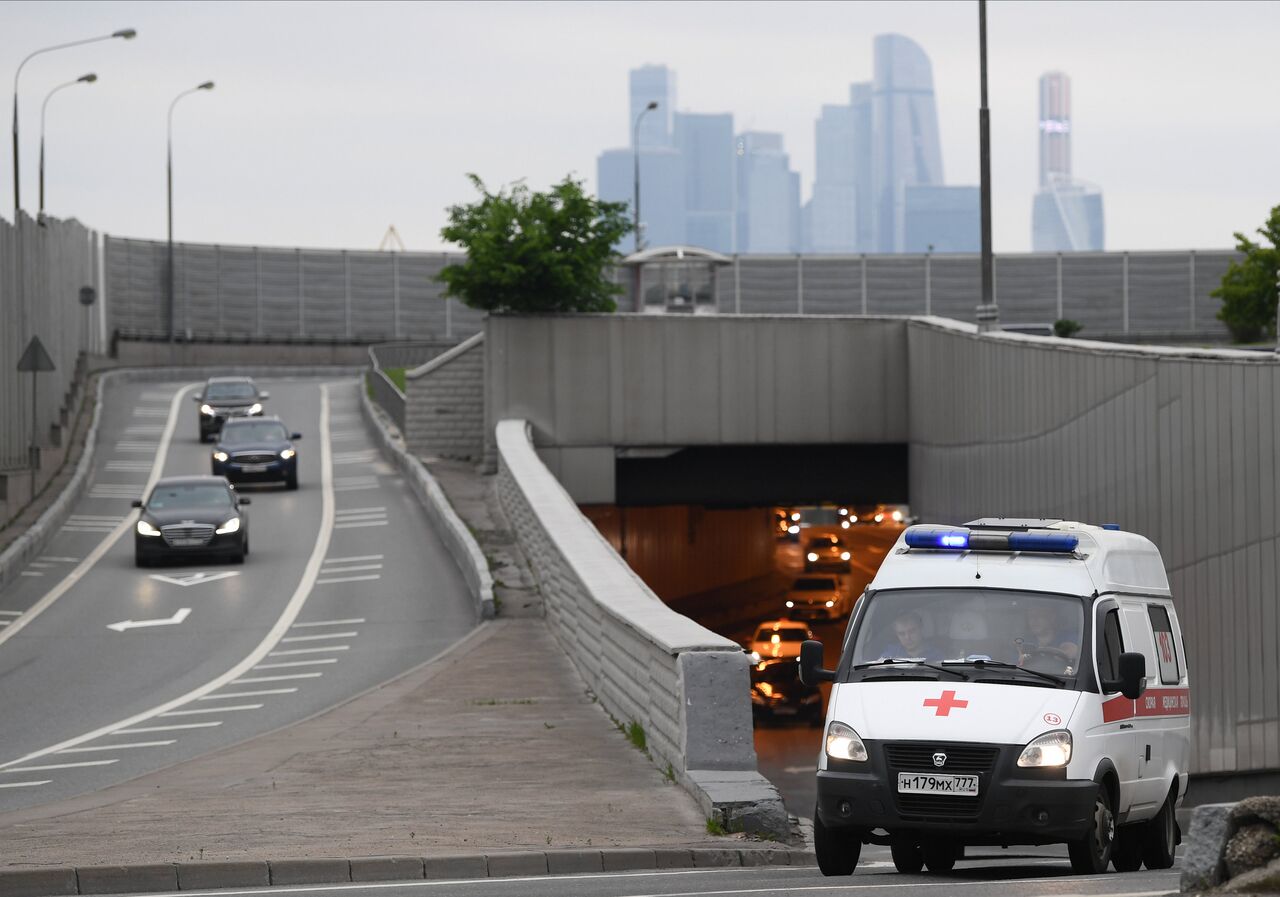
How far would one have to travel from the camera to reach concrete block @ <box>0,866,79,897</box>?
10.3 metres

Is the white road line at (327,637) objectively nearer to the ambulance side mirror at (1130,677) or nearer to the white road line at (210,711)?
the white road line at (210,711)

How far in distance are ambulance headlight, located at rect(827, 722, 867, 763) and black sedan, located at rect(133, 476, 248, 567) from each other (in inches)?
881

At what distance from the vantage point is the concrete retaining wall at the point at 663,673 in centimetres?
1298

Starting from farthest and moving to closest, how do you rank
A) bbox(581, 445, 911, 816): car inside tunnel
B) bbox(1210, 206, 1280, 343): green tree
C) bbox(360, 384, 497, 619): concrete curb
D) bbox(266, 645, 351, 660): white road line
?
bbox(1210, 206, 1280, 343): green tree
bbox(581, 445, 911, 816): car inside tunnel
bbox(360, 384, 497, 619): concrete curb
bbox(266, 645, 351, 660): white road line

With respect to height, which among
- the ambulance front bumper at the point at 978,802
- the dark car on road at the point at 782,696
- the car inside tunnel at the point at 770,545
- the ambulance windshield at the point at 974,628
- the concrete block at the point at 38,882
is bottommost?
the dark car on road at the point at 782,696

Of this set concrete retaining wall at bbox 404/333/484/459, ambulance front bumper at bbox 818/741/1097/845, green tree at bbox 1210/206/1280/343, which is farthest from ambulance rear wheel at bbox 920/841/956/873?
green tree at bbox 1210/206/1280/343

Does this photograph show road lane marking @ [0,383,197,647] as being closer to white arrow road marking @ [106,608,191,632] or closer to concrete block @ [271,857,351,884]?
white arrow road marking @ [106,608,191,632]

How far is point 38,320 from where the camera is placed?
4703cm

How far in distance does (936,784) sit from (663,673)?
4.16 m

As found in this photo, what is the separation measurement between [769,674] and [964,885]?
39.5m

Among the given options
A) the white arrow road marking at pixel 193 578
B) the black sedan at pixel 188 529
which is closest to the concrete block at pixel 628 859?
the white arrow road marking at pixel 193 578

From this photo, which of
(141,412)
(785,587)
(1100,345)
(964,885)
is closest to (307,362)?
(141,412)

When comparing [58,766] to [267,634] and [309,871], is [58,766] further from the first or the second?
[267,634]

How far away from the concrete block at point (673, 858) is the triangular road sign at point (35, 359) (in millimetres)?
26653
